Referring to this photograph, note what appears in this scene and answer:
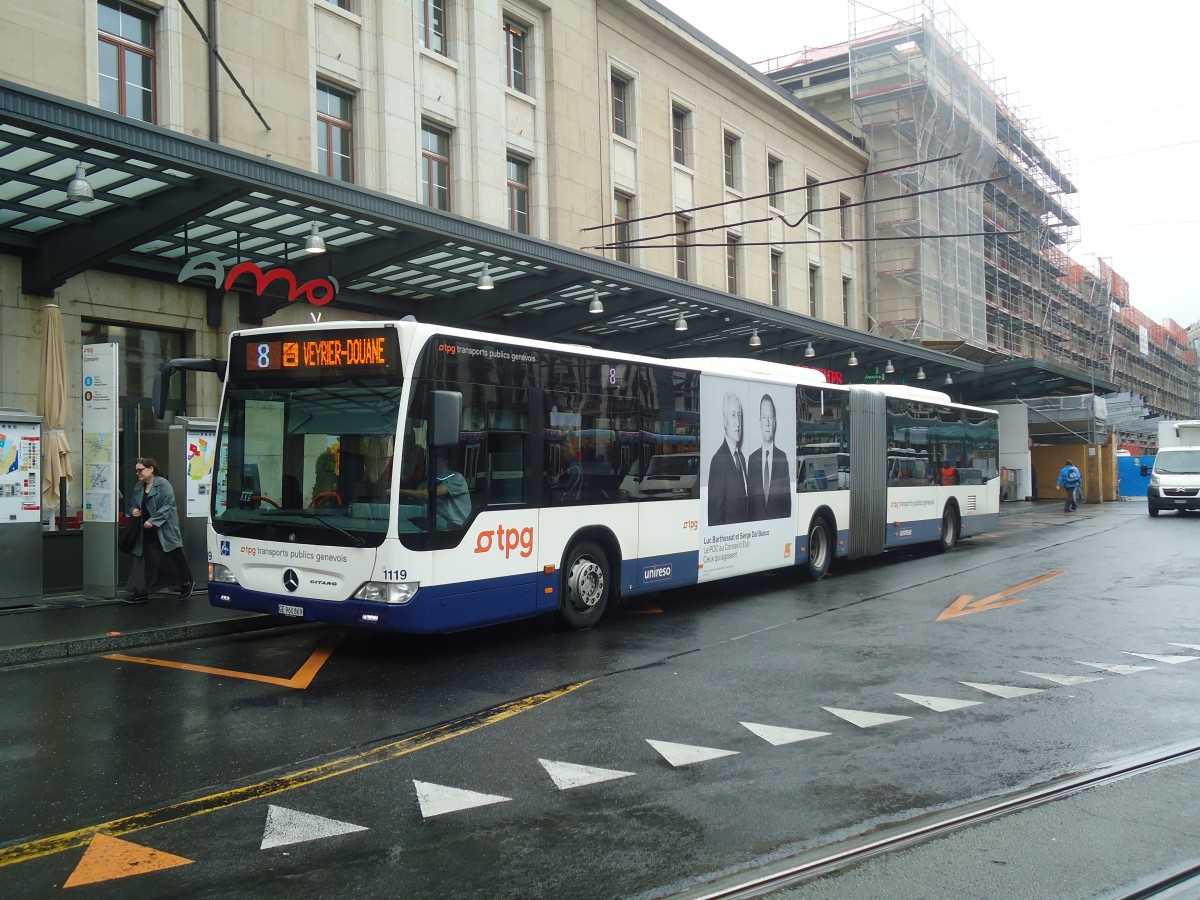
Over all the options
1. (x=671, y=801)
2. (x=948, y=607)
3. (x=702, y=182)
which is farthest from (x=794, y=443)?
(x=702, y=182)

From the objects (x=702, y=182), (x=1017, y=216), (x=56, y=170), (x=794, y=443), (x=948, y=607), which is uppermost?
(x=1017, y=216)

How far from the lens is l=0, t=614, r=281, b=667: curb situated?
29.2 feet

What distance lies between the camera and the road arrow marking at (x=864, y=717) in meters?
6.64

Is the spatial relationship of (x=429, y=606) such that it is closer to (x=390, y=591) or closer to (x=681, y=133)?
(x=390, y=591)

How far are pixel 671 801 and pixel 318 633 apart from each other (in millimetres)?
6457

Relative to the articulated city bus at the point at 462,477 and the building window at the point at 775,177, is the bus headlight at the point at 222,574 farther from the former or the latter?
the building window at the point at 775,177

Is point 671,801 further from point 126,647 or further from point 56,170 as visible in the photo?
point 56,170

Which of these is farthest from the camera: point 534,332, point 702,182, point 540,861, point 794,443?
point 702,182

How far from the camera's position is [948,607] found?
1199 cm

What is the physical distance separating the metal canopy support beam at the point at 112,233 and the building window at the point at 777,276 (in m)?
23.4

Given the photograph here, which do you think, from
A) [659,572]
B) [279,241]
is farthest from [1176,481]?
[279,241]

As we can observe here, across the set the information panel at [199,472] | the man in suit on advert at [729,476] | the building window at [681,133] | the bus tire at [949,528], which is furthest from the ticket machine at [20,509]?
the building window at [681,133]

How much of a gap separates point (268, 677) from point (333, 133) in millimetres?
12271

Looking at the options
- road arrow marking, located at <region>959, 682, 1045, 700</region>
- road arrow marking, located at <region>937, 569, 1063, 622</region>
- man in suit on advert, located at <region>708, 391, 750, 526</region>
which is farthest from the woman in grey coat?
road arrow marking, located at <region>959, 682, 1045, 700</region>
